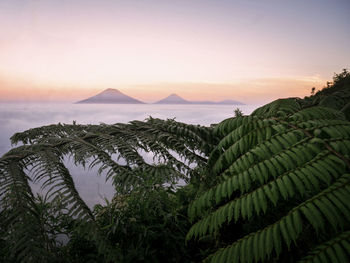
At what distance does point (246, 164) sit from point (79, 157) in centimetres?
75

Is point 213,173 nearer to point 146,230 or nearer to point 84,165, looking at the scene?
point 84,165

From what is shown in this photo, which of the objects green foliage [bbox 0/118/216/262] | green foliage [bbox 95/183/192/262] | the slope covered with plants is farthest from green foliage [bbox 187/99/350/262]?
green foliage [bbox 95/183/192/262]

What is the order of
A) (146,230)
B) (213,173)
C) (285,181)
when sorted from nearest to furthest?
(285,181) < (213,173) < (146,230)

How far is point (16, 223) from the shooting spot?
0.85 metres

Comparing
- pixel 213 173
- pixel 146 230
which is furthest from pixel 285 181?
pixel 146 230

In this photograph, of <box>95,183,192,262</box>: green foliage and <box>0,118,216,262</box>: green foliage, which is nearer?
<box>0,118,216,262</box>: green foliage

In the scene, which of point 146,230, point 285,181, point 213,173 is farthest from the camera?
point 146,230

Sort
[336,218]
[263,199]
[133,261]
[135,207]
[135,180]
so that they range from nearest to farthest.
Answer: [336,218], [263,199], [135,180], [133,261], [135,207]

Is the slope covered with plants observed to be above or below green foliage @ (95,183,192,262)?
above

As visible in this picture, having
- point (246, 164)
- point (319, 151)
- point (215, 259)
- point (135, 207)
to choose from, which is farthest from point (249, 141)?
point (135, 207)

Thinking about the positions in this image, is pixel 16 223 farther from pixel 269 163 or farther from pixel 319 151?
pixel 319 151

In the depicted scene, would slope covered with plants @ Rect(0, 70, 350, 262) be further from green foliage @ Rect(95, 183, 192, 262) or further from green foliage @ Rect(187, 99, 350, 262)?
green foliage @ Rect(95, 183, 192, 262)

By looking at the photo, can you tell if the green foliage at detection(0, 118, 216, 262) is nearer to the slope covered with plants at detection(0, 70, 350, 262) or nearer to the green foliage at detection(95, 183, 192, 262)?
the slope covered with plants at detection(0, 70, 350, 262)

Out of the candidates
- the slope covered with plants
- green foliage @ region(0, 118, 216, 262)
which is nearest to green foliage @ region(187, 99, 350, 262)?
the slope covered with plants
